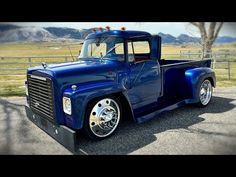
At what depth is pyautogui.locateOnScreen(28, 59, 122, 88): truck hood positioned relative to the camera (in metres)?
4.16

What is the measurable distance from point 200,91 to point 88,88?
11.6ft

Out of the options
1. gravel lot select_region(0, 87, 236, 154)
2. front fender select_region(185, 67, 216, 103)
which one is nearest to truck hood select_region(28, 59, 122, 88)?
gravel lot select_region(0, 87, 236, 154)

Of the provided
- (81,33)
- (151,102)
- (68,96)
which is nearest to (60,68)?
(68,96)

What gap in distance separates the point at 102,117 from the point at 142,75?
1.35 m

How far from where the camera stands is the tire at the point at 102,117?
4.29 m

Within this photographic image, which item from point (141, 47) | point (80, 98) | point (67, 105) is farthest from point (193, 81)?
point (67, 105)

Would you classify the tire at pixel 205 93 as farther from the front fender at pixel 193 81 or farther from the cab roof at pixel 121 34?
the cab roof at pixel 121 34

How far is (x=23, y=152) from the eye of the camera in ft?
13.5

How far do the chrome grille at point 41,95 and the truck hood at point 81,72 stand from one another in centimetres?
13

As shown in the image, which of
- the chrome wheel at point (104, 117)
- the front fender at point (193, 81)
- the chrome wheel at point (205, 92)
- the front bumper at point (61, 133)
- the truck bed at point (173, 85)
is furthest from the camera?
the chrome wheel at point (205, 92)

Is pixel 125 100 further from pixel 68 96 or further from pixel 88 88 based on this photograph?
pixel 68 96

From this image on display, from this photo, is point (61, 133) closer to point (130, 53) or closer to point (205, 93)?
point (130, 53)

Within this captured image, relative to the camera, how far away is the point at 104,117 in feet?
14.6

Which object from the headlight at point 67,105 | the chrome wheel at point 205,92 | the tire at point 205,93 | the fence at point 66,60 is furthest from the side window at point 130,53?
the fence at point 66,60
